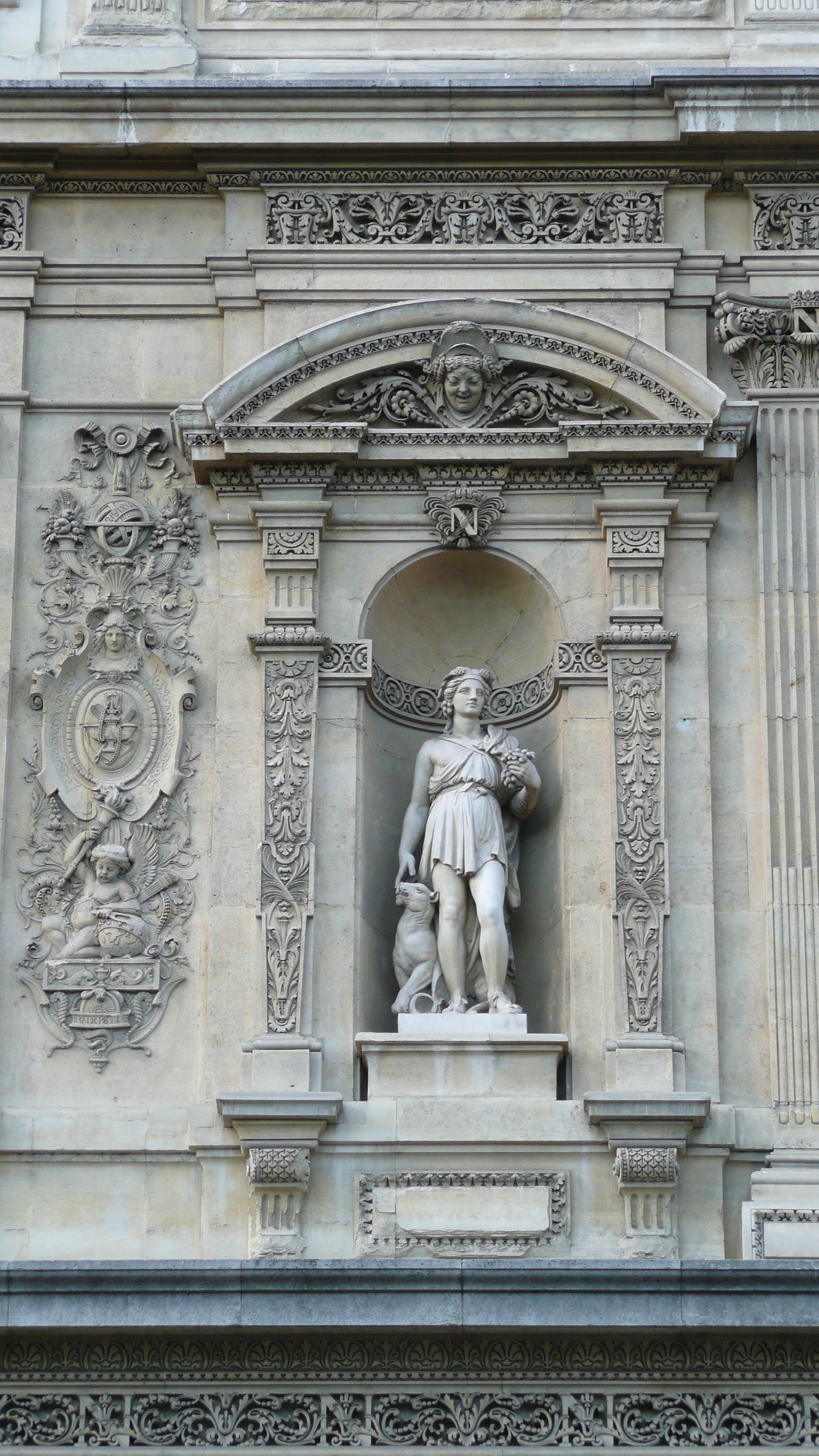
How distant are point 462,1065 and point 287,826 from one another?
1.71 meters

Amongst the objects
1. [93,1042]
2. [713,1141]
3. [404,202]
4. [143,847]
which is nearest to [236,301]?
[404,202]

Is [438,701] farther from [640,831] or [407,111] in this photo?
[407,111]

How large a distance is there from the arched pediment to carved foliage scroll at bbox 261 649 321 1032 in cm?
144

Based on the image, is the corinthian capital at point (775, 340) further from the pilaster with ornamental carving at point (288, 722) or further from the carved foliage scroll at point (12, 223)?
the carved foliage scroll at point (12, 223)

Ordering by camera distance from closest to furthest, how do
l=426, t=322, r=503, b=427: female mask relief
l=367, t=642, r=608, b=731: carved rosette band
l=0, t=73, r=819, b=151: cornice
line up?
1. l=367, t=642, r=608, b=731: carved rosette band
2. l=426, t=322, r=503, b=427: female mask relief
3. l=0, t=73, r=819, b=151: cornice

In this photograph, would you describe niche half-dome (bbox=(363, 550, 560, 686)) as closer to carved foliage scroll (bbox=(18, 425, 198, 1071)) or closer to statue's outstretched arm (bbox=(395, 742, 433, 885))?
statue's outstretched arm (bbox=(395, 742, 433, 885))

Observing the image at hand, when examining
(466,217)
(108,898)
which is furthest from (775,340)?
(108,898)

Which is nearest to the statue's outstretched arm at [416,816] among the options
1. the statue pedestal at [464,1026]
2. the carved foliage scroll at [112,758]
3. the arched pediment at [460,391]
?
the statue pedestal at [464,1026]

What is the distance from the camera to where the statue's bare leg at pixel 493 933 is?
16.5 meters

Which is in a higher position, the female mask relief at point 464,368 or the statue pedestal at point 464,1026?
the female mask relief at point 464,368

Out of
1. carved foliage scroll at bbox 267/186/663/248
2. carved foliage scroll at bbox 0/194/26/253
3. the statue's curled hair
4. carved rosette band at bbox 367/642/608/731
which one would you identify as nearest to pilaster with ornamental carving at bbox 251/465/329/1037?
carved rosette band at bbox 367/642/608/731

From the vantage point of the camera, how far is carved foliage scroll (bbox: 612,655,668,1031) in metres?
16.3

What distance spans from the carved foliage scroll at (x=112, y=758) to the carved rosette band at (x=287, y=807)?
55 cm

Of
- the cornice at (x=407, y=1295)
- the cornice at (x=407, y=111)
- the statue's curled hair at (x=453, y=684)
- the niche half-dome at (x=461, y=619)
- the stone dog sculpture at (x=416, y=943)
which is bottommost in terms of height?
the cornice at (x=407, y=1295)
